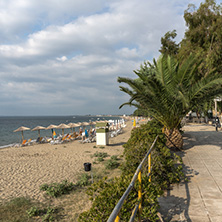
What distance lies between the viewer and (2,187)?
23.4ft

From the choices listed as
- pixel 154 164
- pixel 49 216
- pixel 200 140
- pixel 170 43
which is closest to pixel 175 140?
pixel 200 140

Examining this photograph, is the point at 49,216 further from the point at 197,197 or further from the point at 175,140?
the point at 175,140

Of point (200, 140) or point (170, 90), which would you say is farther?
point (200, 140)

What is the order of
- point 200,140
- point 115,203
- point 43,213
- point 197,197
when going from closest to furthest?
1. point 115,203
2. point 197,197
3. point 43,213
4. point 200,140

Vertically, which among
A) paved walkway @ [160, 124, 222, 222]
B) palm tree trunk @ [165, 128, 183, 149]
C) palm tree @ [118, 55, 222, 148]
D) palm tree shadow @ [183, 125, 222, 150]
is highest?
palm tree @ [118, 55, 222, 148]

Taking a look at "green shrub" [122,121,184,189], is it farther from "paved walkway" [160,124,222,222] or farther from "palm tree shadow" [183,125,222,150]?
"palm tree shadow" [183,125,222,150]

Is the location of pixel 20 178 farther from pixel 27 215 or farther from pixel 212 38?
pixel 212 38

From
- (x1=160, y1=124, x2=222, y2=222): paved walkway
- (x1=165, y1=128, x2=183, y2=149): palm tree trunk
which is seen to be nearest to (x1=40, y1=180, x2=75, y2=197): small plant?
(x1=160, y1=124, x2=222, y2=222): paved walkway

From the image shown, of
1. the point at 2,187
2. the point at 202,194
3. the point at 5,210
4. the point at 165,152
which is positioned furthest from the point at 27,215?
the point at 202,194

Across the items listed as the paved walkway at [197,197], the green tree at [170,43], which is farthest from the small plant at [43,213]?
the green tree at [170,43]

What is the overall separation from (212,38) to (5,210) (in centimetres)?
1844

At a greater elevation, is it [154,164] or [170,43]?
[170,43]

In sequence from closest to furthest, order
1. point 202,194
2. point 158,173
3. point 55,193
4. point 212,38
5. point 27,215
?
1. point 202,194
2. point 158,173
3. point 27,215
4. point 55,193
5. point 212,38

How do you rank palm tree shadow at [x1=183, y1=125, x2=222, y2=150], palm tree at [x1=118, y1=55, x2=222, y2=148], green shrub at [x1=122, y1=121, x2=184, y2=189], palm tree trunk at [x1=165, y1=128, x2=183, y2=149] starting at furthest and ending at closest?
palm tree shadow at [x1=183, y1=125, x2=222, y2=150] < palm tree trunk at [x1=165, y1=128, x2=183, y2=149] < palm tree at [x1=118, y1=55, x2=222, y2=148] < green shrub at [x1=122, y1=121, x2=184, y2=189]
